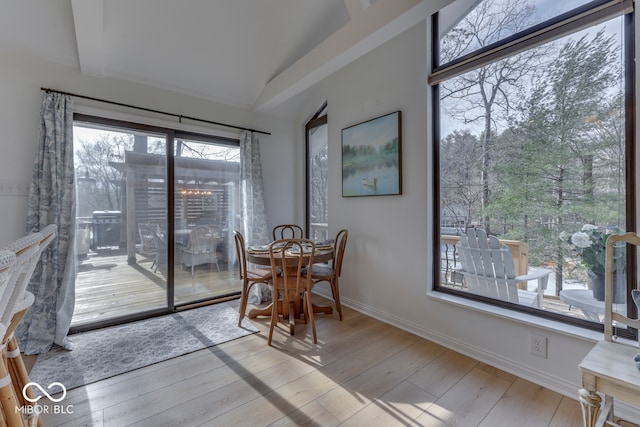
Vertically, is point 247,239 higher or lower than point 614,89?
lower

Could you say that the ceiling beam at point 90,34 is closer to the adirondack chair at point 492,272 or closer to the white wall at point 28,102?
the white wall at point 28,102

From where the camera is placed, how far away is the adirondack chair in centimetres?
199

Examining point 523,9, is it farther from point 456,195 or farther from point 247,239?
point 247,239

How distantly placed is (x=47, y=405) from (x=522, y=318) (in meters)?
3.07

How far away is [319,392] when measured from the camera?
5.86 feet

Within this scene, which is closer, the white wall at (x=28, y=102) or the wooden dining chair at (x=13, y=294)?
the wooden dining chair at (x=13, y=294)

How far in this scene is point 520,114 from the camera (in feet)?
6.64

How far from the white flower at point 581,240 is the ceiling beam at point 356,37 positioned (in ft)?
5.64

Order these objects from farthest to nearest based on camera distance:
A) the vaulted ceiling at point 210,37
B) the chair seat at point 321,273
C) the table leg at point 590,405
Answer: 1. the chair seat at point 321,273
2. the vaulted ceiling at point 210,37
3. the table leg at point 590,405

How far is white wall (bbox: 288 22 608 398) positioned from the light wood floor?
162 mm

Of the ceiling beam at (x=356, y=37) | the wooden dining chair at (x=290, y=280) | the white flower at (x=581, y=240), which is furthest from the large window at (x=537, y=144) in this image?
the wooden dining chair at (x=290, y=280)

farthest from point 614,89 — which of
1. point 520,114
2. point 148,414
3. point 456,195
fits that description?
point 148,414

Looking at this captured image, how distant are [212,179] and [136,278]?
1.39 m

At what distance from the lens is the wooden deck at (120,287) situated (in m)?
2.75
